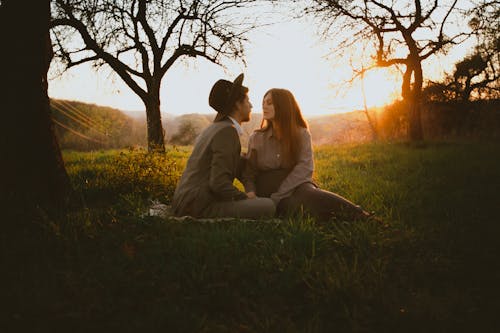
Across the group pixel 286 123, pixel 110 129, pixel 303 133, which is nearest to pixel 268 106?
pixel 286 123

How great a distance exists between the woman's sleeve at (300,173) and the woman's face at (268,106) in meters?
0.48

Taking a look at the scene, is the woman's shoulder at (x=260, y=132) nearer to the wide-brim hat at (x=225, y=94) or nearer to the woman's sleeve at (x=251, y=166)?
the woman's sleeve at (x=251, y=166)

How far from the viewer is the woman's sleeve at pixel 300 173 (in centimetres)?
399

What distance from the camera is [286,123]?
3.99m

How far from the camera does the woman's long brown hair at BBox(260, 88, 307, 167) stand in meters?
3.99

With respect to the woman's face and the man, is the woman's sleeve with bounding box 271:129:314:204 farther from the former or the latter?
the woman's face

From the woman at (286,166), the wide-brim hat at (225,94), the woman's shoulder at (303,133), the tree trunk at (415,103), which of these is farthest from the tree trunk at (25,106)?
the tree trunk at (415,103)

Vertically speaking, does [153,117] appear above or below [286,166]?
above

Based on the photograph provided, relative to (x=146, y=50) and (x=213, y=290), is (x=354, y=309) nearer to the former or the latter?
(x=213, y=290)

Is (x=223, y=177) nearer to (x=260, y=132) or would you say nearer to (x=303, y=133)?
(x=260, y=132)

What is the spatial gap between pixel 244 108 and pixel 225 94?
30 centimetres

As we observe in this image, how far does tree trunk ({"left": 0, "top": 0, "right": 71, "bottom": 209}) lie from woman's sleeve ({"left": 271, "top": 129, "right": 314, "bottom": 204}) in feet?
8.77

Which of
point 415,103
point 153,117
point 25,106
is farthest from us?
point 415,103

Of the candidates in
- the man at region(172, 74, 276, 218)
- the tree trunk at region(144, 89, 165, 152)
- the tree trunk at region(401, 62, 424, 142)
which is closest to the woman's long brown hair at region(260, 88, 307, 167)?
the man at region(172, 74, 276, 218)
